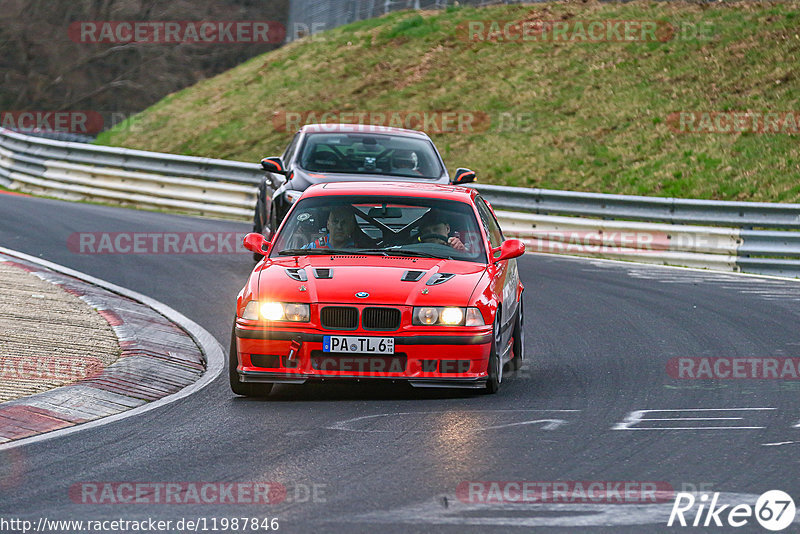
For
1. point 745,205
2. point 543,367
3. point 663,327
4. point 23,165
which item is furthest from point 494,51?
point 543,367

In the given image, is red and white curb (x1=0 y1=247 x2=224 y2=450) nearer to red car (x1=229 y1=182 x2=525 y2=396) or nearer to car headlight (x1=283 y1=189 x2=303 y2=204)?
red car (x1=229 y1=182 x2=525 y2=396)

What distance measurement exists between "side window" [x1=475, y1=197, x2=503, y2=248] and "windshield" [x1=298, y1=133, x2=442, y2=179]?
4.78 m

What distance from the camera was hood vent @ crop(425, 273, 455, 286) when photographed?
8.97m

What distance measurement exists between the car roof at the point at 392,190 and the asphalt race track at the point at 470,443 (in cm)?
152

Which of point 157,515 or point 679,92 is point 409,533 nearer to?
point 157,515

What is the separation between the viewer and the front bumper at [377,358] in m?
8.70

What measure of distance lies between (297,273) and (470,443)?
2251 mm

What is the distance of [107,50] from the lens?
4884cm

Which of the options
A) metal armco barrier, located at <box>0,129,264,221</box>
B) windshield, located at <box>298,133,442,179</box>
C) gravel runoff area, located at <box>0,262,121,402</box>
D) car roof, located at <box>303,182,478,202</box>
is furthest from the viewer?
metal armco barrier, located at <box>0,129,264,221</box>

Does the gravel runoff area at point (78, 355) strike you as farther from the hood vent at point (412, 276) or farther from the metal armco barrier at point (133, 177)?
the metal armco barrier at point (133, 177)

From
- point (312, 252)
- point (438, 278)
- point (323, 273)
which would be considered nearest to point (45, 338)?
point (312, 252)

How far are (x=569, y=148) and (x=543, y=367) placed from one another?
53.9 ft

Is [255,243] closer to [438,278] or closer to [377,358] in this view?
[438,278]

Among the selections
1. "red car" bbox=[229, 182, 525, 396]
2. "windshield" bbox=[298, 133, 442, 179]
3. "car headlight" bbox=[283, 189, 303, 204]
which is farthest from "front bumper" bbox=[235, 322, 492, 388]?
"windshield" bbox=[298, 133, 442, 179]
